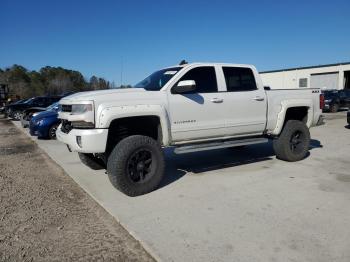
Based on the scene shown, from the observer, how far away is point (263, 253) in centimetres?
353

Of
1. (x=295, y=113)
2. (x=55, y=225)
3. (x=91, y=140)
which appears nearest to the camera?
(x=55, y=225)

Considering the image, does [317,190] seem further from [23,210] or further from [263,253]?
[23,210]

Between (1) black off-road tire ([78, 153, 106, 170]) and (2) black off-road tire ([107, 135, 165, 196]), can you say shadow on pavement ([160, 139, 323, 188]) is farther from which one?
(1) black off-road tire ([78, 153, 106, 170])

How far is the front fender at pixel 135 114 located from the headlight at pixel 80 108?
20 cm

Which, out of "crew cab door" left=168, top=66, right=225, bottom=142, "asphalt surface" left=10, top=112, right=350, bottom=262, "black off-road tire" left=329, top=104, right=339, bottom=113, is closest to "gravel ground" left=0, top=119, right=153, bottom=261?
"asphalt surface" left=10, top=112, right=350, bottom=262

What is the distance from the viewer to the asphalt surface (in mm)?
3629

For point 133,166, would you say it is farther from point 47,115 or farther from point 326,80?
point 326,80

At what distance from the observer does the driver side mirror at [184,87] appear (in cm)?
570

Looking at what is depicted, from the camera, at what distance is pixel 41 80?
65.5m

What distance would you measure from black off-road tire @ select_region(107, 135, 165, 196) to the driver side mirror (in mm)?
951

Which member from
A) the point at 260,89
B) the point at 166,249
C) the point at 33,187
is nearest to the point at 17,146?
the point at 33,187

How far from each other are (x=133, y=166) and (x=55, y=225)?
150 cm

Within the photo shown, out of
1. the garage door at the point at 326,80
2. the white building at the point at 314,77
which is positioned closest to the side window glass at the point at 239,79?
the white building at the point at 314,77

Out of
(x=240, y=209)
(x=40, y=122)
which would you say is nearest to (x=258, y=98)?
(x=240, y=209)
